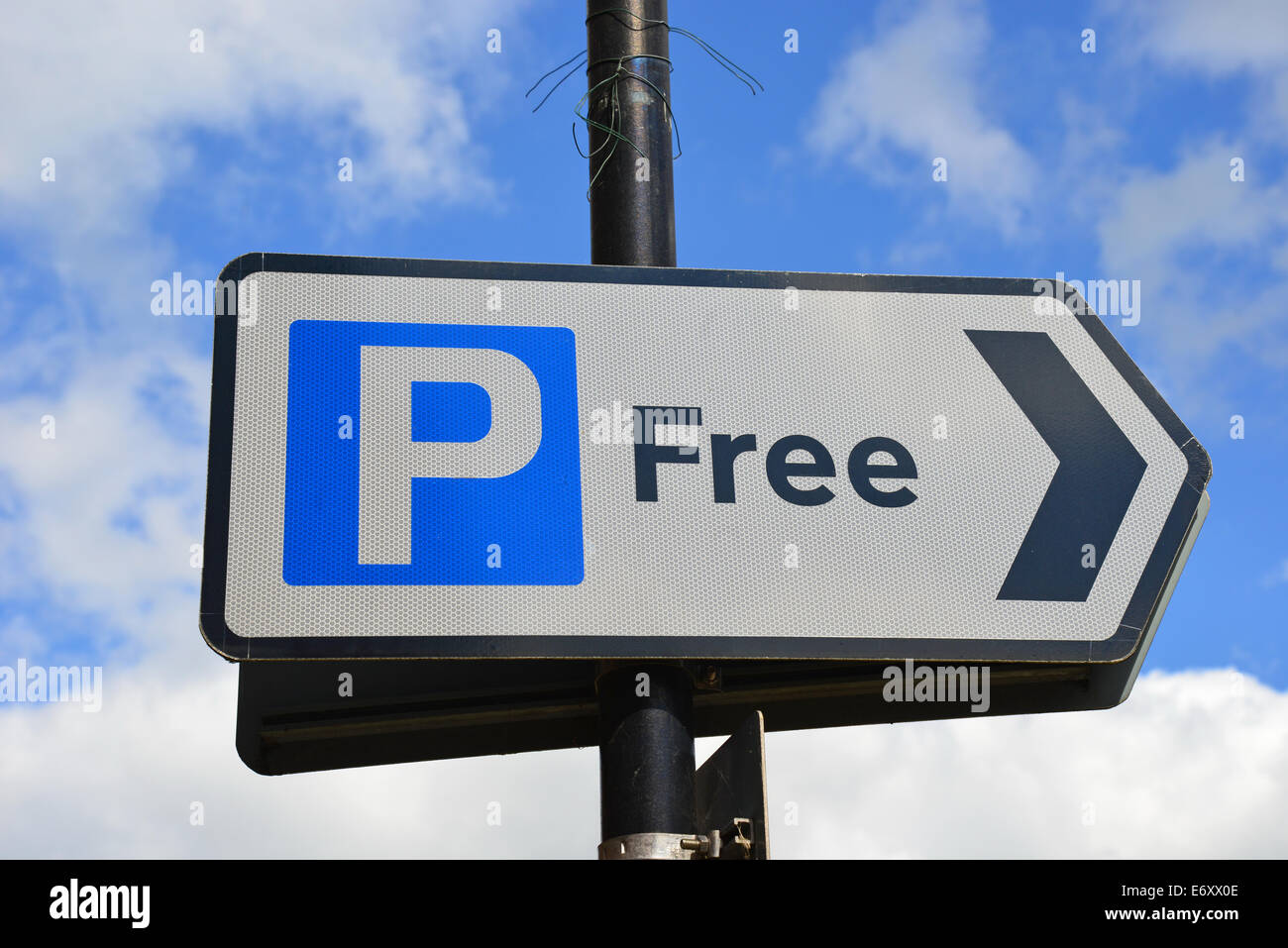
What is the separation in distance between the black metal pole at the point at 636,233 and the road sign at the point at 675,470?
5.7 inches

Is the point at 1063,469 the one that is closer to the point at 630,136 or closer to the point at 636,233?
the point at 636,233

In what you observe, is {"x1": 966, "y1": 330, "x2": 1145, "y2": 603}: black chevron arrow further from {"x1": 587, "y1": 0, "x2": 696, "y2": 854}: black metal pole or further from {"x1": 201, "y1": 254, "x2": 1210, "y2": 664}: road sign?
{"x1": 587, "y1": 0, "x2": 696, "y2": 854}: black metal pole

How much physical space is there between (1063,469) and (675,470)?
1139 mm

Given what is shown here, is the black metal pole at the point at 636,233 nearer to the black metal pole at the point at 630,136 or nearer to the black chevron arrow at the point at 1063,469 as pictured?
the black metal pole at the point at 630,136

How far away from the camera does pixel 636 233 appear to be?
4270mm

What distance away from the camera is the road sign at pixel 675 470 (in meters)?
3.67

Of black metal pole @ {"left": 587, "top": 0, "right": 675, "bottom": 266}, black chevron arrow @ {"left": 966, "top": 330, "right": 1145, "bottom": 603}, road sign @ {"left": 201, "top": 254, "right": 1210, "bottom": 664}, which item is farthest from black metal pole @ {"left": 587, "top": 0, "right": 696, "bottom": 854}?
black chevron arrow @ {"left": 966, "top": 330, "right": 1145, "bottom": 603}

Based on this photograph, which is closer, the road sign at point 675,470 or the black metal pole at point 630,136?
the road sign at point 675,470

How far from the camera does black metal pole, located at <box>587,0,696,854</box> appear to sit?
11.7ft

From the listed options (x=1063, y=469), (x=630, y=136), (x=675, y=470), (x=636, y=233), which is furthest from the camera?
(x=630, y=136)

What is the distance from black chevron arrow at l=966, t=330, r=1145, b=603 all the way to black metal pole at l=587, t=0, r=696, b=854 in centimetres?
99

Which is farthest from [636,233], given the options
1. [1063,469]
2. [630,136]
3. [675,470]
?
[1063,469]

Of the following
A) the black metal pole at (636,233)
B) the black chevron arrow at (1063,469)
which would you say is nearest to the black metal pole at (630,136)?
the black metal pole at (636,233)

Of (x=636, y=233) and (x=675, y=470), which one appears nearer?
Result: (x=675, y=470)
